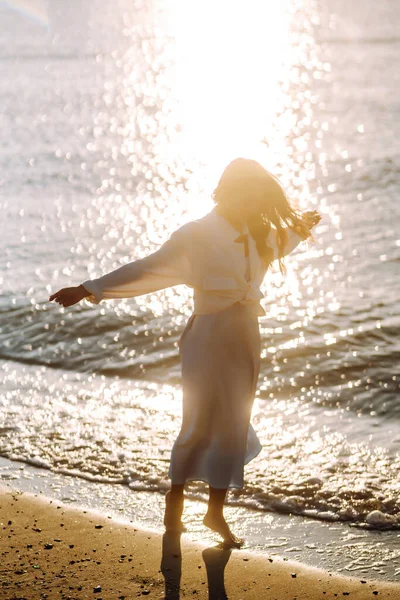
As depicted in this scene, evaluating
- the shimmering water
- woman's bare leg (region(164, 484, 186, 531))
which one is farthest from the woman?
the shimmering water

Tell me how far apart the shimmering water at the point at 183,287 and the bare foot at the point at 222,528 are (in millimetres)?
671

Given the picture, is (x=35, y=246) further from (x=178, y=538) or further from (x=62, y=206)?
(x=178, y=538)

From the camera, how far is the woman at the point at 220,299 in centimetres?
486

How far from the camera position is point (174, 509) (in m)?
5.14

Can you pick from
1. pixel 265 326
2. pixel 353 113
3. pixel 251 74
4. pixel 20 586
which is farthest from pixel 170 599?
pixel 251 74

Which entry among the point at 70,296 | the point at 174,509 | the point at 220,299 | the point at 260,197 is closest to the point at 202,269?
the point at 220,299

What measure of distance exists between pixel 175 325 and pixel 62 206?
5.51m

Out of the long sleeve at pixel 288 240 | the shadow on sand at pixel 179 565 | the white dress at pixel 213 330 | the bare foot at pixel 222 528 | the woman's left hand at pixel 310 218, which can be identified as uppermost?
the woman's left hand at pixel 310 218

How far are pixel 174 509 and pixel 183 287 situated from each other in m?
5.59

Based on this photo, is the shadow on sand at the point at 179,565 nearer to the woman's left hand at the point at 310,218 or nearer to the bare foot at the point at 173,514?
the bare foot at the point at 173,514

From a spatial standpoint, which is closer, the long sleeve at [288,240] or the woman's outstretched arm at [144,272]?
the woman's outstretched arm at [144,272]

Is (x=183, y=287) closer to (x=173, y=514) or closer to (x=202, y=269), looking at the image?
(x=173, y=514)

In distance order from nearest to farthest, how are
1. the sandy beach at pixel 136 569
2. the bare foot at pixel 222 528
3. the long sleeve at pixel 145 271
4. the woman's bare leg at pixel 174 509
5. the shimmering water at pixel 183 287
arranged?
the sandy beach at pixel 136 569, the long sleeve at pixel 145 271, the bare foot at pixel 222 528, the woman's bare leg at pixel 174 509, the shimmering water at pixel 183 287

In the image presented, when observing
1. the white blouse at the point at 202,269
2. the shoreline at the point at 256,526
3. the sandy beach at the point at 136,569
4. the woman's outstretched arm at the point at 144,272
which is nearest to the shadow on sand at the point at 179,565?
the sandy beach at the point at 136,569
